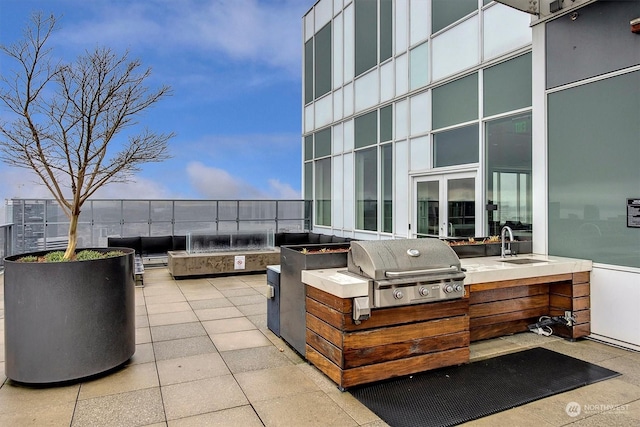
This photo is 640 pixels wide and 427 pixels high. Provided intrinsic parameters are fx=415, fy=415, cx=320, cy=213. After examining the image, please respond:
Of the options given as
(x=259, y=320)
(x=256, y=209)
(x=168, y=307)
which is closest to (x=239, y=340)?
(x=259, y=320)

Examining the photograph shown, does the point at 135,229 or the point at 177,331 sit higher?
the point at 135,229

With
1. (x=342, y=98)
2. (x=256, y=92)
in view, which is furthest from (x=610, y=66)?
(x=256, y=92)

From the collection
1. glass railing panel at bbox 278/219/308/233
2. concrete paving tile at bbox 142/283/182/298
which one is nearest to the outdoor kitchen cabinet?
concrete paving tile at bbox 142/283/182/298

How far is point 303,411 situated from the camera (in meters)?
2.71

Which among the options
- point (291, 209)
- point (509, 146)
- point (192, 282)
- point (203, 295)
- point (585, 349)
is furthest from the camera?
point (291, 209)

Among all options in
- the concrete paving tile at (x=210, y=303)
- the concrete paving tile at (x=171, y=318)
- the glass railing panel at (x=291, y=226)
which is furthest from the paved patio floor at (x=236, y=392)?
the glass railing panel at (x=291, y=226)

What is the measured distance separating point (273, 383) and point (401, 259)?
1358 millimetres

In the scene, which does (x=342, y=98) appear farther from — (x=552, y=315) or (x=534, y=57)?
(x=552, y=315)

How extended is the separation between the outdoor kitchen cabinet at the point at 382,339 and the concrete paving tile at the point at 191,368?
0.79 m

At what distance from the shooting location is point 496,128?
6332 mm

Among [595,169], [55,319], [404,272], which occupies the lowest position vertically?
[55,319]

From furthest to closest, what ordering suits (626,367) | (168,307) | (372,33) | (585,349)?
(372,33)
(168,307)
(585,349)
(626,367)

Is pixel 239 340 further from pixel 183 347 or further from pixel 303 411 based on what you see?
pixel 303 411

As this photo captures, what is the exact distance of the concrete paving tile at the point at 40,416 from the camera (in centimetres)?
254
